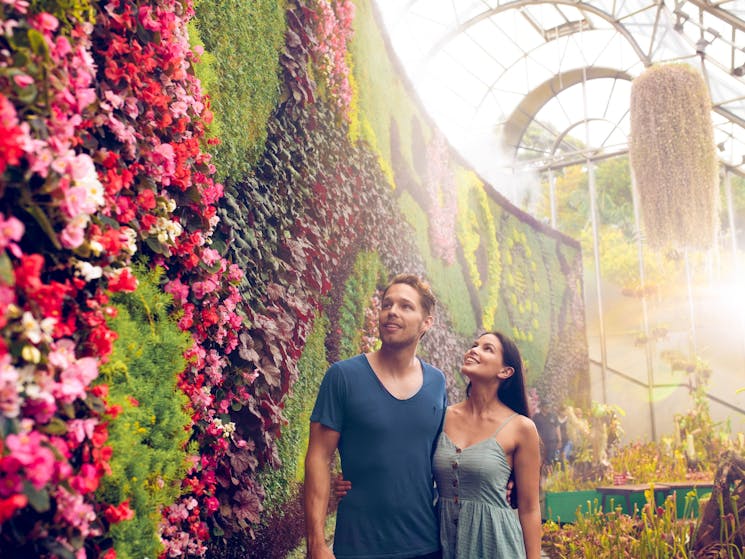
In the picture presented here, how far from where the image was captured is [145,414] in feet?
5.57

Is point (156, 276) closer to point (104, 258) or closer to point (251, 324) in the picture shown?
point (104, 258)

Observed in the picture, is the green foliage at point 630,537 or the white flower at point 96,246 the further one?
the green foliage at point 630,537

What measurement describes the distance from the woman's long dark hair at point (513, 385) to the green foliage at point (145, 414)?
3.76ft

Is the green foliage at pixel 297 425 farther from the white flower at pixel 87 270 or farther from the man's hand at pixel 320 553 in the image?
the white flower at pixel 87 270

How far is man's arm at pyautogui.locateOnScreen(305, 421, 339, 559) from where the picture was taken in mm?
1965

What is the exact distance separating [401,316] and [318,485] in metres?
0.63

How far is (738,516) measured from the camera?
3725mm

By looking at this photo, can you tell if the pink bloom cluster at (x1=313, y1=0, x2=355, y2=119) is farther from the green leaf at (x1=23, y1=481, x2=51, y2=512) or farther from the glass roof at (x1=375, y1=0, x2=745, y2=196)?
the glass roof at (x1=375, y1=0, x2=745, y2=196)

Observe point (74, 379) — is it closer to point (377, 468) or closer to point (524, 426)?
point (377, 468)

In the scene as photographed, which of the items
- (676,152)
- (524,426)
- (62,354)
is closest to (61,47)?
(62,354)

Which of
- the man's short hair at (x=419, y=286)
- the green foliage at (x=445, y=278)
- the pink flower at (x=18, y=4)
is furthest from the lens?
the green foliage at (x=445, y=278)

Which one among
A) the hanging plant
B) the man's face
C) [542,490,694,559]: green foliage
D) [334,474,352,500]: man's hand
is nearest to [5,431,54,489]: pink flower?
[334,474,352,500]: man's hand

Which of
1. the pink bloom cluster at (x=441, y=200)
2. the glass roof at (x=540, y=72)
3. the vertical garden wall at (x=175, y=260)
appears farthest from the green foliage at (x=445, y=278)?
the glass roof at (x=540, y=72)

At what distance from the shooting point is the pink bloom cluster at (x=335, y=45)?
11.1ft
